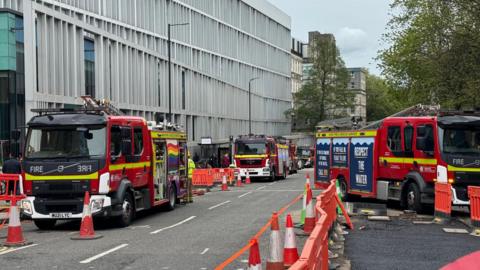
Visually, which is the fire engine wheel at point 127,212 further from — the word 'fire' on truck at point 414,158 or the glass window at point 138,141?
the word 'fire' on truck at point 414,158

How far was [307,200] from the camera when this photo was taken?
42.8 ft

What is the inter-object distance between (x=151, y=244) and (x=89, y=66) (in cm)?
3094

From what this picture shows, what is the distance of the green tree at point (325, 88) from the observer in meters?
93.2

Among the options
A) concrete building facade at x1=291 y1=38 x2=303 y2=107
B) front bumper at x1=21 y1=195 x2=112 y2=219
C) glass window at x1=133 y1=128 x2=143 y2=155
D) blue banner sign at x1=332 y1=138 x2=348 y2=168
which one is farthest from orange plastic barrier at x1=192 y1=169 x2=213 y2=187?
concrete building facade at x1=291 y1=38 x2=303 y2=107

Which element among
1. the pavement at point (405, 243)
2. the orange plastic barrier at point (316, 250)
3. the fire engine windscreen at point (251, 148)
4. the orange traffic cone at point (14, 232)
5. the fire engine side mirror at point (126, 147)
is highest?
the fire engine side mirror at point (126, 147)

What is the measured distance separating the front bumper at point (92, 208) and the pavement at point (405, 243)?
5659mm

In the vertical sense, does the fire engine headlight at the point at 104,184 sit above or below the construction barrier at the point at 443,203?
above

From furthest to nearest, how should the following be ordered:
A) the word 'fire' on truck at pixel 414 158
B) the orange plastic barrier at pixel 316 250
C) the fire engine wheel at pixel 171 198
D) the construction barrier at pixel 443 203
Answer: the fire engine wheel at pixel 171 198
the word 'fire' on truck at pixel 414 158
the construction barrier at pixel 443 203
the orange plastic barrier at pixel 316 250

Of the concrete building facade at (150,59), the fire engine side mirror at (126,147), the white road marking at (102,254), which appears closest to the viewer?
the white road marking at (102,254)

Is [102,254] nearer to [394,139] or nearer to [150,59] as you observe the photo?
[394,139]

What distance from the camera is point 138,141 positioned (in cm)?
1698

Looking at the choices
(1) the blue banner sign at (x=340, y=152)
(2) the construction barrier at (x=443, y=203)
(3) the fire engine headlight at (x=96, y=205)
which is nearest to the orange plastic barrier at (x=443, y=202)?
(2) the construction barrier at (x=443, y=203)

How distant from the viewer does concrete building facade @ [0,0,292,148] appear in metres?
34.9

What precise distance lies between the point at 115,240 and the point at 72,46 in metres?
26.3
